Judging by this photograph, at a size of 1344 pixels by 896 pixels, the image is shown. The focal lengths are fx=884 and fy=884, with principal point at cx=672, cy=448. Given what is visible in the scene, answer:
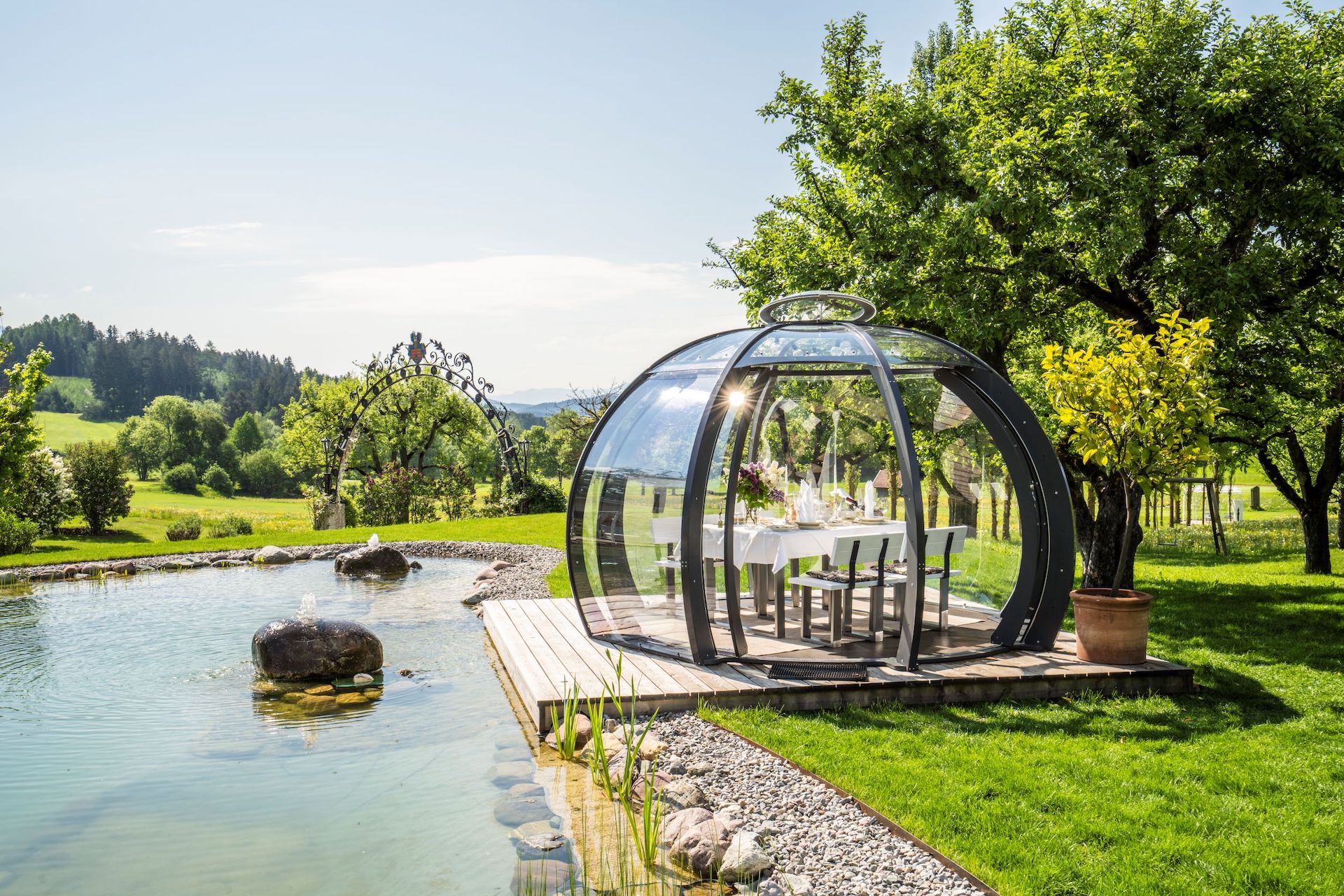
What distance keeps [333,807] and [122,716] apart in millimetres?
2951

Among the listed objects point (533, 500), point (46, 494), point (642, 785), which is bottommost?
point (642, 785)

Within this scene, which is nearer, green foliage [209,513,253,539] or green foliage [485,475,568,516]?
green foliage [209,513,253,539]

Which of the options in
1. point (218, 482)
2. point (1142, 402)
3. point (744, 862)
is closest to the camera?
point (744, 862)

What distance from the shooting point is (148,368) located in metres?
82.0

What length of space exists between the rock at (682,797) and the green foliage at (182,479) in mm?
60798

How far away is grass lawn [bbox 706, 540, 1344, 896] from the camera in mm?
3838

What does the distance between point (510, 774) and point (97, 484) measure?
1119 inches

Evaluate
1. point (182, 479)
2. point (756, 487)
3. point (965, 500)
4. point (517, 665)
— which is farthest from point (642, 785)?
point (182, 479)

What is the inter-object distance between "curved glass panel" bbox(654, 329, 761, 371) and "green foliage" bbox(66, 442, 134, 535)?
26784 millimetres

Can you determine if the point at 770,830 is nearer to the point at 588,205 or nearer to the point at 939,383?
the point at 939,383

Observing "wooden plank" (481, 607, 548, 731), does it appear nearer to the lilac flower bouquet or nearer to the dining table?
the dining table

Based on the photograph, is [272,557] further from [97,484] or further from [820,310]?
[97,484]

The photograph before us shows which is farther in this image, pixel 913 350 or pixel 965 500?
pixel 965 500

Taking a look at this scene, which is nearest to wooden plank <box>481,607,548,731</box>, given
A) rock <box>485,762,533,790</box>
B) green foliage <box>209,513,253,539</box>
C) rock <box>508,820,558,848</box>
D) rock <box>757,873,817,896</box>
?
rock <box>485,762,533,790</box>
